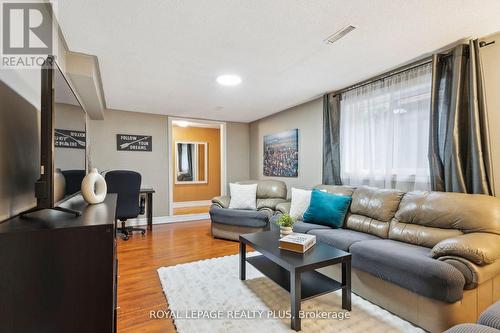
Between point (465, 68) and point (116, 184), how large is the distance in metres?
4.47

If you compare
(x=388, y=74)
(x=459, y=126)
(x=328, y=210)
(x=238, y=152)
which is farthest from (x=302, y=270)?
(x=238, y=152)

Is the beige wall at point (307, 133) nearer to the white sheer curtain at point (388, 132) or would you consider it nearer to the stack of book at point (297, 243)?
the white sheer curtain at point (388, 132)

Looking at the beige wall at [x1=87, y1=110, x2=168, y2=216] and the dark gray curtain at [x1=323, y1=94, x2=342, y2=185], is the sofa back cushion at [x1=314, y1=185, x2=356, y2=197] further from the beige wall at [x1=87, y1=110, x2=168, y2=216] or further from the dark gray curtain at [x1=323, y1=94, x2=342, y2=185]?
the beige wall at [x1=87, y1=110, x2=168, y2=216]

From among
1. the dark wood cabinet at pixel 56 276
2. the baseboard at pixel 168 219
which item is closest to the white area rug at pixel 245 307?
the dark wood cabinet at pixel 56 276

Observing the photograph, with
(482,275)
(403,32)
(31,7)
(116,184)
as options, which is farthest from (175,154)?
(482,275)

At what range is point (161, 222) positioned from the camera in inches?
201

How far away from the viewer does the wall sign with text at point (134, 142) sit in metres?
4.73

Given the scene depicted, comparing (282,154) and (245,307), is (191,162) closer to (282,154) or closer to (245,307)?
(282,154)

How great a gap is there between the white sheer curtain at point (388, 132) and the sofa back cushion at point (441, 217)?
0.43m

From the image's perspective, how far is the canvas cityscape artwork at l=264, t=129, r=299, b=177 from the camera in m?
4.50

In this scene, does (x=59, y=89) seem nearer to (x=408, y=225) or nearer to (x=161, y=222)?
(x=408, y=225)

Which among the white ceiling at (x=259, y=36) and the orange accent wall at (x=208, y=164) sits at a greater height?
the white ceiling at (x=259, y=36)

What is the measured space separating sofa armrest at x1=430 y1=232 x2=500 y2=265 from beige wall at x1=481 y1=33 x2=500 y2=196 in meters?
0.69

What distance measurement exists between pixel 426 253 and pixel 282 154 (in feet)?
10.3
